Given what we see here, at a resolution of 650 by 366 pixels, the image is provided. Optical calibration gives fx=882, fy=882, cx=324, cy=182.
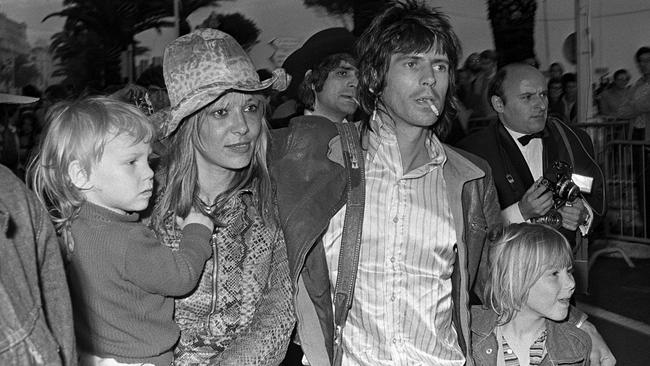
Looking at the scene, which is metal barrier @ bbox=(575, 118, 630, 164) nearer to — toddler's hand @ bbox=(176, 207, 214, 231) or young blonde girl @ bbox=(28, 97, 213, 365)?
toddler's hand @ bbox=(176, 207, 214, 231)

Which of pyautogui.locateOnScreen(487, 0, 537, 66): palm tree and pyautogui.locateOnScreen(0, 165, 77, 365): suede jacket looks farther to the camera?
pyautogui.locateOnScreen(487, 0, 537, 66): palm tree

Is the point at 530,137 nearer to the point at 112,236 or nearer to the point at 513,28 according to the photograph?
the point at 112,236

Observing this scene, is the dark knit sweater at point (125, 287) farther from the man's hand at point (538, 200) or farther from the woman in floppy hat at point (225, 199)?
the man's hand at point (538, 200)

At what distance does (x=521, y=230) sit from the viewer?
366cm

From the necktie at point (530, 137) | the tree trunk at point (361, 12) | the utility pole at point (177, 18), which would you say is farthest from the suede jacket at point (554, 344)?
the utility pole at point (177, 18)

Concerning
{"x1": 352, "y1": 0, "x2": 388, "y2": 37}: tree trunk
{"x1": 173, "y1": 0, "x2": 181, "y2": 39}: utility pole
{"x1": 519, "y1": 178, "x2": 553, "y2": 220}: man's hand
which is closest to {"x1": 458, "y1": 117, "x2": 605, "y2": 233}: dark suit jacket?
{"x1": 519, "y1": 178, "x2": 553, "y2": 220}: man's hand

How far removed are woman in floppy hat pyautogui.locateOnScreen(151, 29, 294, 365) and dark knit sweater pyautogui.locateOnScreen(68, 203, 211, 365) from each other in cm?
13

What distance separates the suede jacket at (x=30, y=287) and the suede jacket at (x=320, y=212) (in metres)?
1.32

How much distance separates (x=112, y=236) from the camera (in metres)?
2.67

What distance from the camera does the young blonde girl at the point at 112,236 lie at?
2613 mm

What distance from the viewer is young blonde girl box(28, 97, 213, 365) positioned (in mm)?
2613

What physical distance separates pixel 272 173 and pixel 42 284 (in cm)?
152

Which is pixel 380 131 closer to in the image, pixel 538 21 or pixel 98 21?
pixel 98 21

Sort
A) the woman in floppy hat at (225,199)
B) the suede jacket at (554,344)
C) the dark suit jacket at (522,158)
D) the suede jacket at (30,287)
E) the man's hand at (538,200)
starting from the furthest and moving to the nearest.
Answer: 1. the dark suit jacket at (522,158)
2. the man's hand at (538,200)
3. the suede jacket at (554,344)
4. the woman in floppy hat at (225,199)
5. the suede jacket at (30,287)
